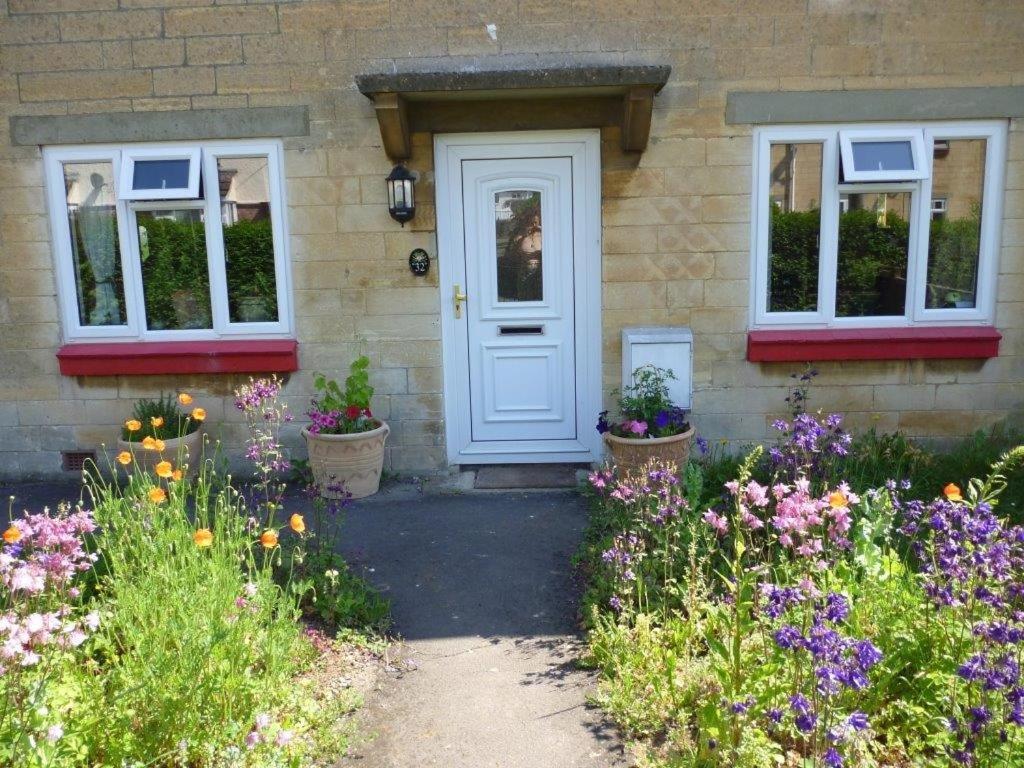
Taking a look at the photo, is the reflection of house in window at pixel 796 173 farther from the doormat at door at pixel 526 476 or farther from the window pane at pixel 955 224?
the doormat at door at pixel 526 476

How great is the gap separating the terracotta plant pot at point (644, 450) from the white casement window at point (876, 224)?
1186mm

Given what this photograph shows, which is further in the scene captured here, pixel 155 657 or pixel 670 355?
pixel 670 355

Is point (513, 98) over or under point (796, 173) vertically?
over

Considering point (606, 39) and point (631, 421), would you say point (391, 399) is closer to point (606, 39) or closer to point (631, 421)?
point (631, 421)

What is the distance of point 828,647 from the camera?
229 cm

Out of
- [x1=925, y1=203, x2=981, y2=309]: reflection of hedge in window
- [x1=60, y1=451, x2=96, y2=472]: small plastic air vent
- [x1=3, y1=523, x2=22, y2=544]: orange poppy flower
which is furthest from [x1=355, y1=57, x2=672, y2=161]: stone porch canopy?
[x1=3, y1=523, x2=22, y2=544]: orange poppy flower

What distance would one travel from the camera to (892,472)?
5238mm

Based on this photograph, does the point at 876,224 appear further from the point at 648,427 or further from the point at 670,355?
the point at 648,427

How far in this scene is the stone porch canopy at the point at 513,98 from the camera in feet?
16.1

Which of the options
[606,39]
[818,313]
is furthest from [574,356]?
[606,39]

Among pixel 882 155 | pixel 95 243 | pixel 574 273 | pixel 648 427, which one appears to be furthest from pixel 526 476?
pixel 95 243

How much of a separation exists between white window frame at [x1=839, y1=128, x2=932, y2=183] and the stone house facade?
0.03 metres

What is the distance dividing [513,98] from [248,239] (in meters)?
2.05

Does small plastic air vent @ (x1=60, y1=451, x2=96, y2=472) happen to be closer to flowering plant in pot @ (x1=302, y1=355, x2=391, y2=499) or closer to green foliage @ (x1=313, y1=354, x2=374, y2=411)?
flowering plant in pot @ (x1=302, y1=355, x2=391, y2=499)
